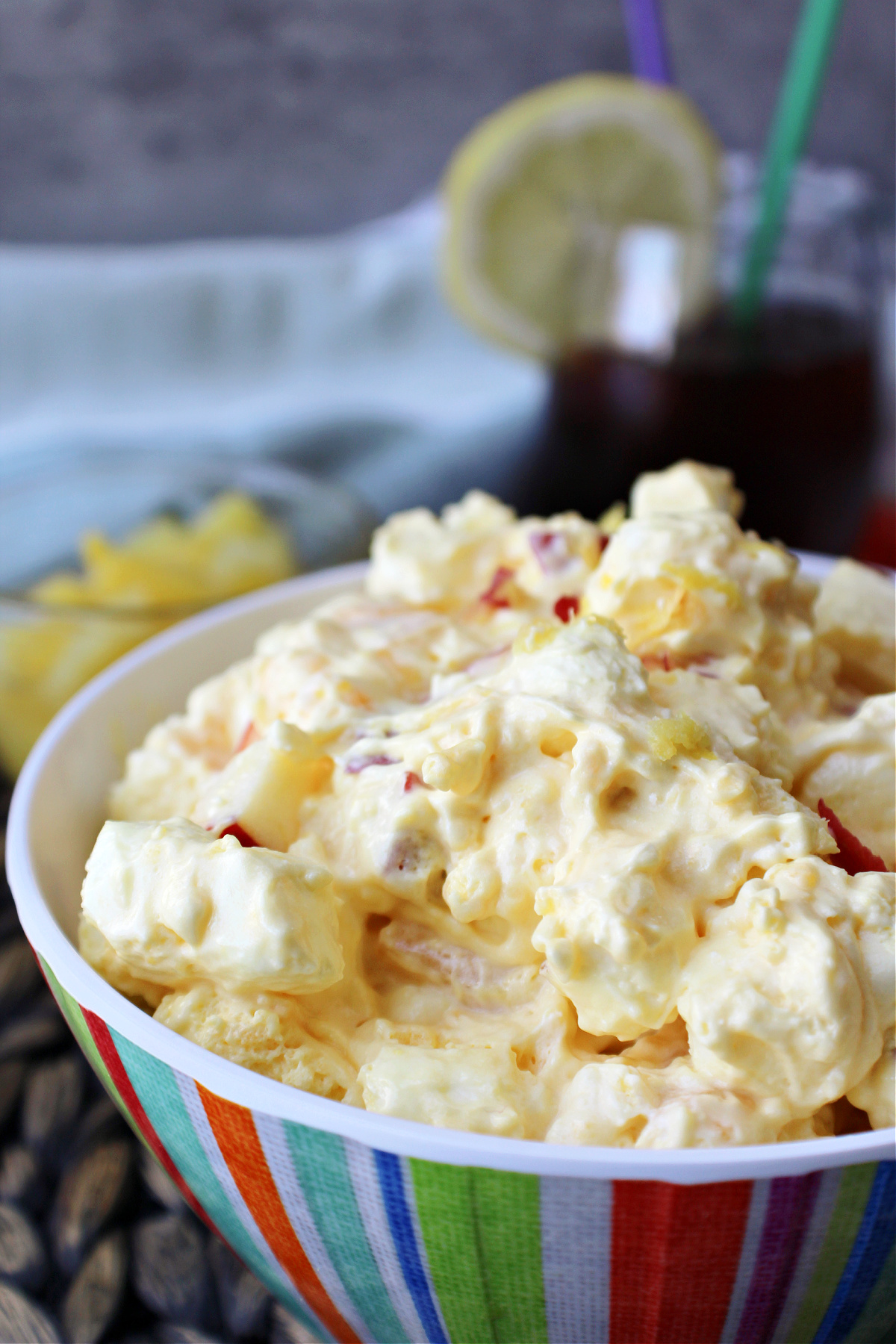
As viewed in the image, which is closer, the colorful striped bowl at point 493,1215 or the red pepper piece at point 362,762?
the colorful striped bowl at point 493,1215

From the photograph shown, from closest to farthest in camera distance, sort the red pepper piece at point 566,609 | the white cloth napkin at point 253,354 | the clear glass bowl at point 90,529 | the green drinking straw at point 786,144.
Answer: the red pepper piece at point 566,609 < the clear glass bowl at point 90,529 < the green drinking straw at point 786,144 < the white cloth napkin at point 253,354

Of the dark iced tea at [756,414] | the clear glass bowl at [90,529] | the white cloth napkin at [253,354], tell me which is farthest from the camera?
the white cloth napkin at [253,354]

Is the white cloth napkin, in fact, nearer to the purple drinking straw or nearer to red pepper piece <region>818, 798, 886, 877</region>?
the purple drinking straw

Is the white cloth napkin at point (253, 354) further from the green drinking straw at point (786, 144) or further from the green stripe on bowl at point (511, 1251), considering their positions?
the green stripe on bowl at point (511, 1251)

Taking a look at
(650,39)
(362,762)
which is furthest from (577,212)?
(362,762)

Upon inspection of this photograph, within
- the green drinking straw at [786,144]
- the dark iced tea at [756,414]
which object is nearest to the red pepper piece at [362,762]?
the dark iced tea at [756,414]

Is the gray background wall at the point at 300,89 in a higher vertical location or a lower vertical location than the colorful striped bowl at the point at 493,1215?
higher

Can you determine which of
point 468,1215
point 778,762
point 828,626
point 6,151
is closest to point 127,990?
point 468,1215

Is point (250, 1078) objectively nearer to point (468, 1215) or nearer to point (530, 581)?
point (468, 1215)
